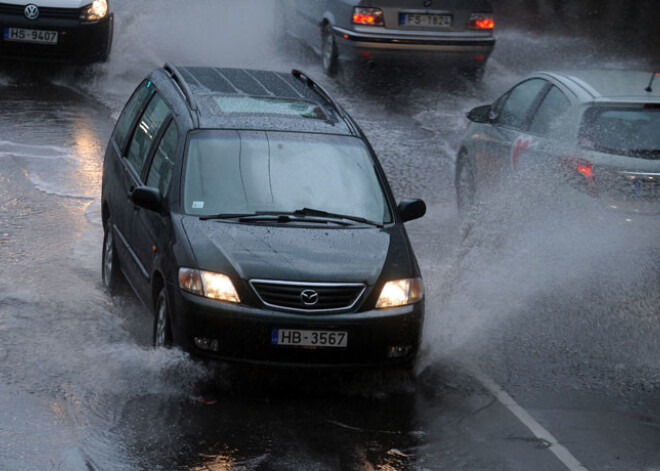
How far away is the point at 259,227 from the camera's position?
24.9ft

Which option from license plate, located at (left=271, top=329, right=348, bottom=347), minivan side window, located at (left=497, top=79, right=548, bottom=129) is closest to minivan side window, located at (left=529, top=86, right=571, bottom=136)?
minivan side window, located at (left=497, top=79, right=548, bottom=129)

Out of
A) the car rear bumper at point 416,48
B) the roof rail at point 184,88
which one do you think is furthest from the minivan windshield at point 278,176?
the car rear bumper at point 416,48

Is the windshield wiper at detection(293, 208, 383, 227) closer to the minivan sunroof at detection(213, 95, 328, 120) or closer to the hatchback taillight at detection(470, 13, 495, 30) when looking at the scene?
the minivan sunroof at detection(213, 95, 328, 120)

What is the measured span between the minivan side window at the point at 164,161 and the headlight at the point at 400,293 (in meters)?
1.64

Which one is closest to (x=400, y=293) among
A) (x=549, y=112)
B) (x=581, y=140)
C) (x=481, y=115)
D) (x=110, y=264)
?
(x=110, y=264)

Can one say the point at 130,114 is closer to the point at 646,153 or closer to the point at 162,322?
the point at 162,322

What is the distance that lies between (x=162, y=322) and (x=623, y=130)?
13.4 feet

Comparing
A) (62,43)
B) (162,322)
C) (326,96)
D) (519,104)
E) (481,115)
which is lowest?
(62,43)

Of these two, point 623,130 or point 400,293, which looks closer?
point 400,293

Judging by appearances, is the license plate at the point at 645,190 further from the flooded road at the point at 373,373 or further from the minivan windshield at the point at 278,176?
the minivan windshield at the point at 278,176

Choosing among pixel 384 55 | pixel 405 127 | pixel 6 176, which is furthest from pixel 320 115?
pixel 384 55

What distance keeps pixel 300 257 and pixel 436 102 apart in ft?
33.3

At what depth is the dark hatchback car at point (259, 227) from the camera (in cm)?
707

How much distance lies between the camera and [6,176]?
1229 centimetres
